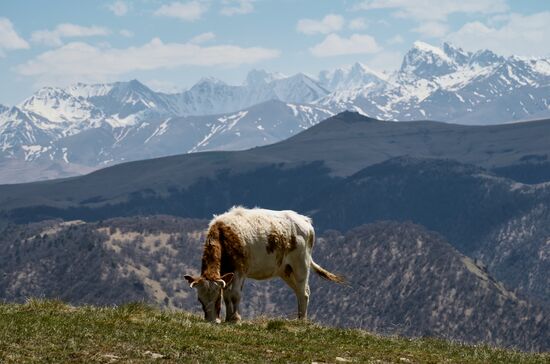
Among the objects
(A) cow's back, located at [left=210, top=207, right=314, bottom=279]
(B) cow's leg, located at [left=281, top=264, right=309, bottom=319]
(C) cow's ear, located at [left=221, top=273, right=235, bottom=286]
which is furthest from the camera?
(B) cow's leg, located at [left=281, top=264, right=309, bottom=319]

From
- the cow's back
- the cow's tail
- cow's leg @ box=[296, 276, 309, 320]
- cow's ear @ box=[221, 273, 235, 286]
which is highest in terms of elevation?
the cow's back

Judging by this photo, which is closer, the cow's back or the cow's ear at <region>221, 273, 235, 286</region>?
the cow's ear at <region>221, 273, 235, 286</region>

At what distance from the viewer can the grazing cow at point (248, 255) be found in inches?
1379

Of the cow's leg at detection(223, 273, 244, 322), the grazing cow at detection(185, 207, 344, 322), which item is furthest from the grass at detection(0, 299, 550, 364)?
the grazing cow at detection(185, 207, 344, 322)

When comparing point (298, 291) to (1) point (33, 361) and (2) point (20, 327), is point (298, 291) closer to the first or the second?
(2) point (20, 327)

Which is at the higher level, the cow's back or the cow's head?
the cow's back

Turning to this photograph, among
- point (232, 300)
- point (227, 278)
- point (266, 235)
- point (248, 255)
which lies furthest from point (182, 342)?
point (266, 235)

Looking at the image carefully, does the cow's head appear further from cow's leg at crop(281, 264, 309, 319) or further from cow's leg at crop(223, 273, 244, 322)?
cow's leg at crop(281, 264, 309, 319)

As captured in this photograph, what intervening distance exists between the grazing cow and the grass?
4.39ft

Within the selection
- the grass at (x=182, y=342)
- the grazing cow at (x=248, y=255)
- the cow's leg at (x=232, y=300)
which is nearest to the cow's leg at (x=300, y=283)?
the grazing cow at (x=248, y=255)

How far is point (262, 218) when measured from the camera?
127 feet

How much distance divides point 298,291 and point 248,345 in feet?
37.4

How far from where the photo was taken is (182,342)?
28.1 meters

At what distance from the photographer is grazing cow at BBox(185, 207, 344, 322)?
1379 inches
